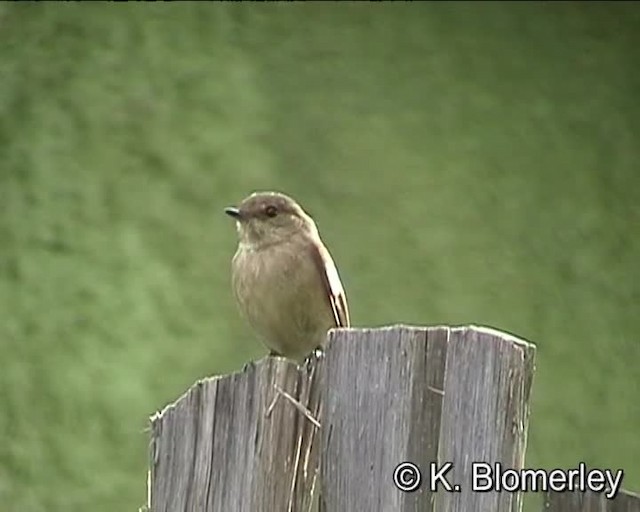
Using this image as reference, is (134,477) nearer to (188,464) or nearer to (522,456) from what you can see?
(188,464)

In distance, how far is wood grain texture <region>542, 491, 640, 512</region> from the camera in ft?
6.75

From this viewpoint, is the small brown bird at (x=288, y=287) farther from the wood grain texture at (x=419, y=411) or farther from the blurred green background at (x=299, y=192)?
the wood grain texture at (x=419, y=411)

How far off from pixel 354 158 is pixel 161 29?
0.82 meters

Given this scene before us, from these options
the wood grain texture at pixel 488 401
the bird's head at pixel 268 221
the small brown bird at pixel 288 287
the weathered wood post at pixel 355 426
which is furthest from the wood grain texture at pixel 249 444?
the bird's head at pixel 268 221

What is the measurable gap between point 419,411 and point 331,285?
5.61ft

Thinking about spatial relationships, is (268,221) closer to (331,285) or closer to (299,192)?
(331,285)

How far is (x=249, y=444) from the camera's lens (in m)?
2.14

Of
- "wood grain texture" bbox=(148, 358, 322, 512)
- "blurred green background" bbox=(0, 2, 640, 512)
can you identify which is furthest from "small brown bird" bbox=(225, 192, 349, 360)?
"wood grain texture" bbox=(148, 358, 322, 512)

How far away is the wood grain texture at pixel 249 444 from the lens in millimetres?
2119

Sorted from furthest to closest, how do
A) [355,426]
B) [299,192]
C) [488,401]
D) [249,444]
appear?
[299,192] → [249,444] → [355,426] → [488,401]

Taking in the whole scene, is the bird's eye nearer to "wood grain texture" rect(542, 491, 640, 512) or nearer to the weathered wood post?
the weathered wood post

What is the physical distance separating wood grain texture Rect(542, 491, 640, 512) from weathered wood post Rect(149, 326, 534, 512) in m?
0.14

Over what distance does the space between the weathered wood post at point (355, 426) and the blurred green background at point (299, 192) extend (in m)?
2.64

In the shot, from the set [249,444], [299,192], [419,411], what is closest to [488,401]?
[419,411]
